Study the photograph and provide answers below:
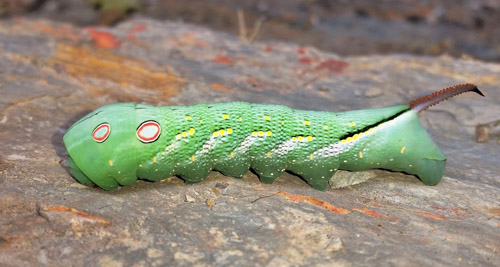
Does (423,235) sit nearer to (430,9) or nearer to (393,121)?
(393,121)

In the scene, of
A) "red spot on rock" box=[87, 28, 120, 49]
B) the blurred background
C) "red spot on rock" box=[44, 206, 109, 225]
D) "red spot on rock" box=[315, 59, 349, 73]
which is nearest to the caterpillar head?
"red spot on rock" box=[44, 206, 109, 225]

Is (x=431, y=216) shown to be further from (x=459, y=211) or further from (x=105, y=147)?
(x=105, y=147)

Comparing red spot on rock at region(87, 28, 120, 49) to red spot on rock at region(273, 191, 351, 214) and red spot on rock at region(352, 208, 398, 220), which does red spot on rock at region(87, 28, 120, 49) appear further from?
red spot on rock at region(352, 208, 398, 220)

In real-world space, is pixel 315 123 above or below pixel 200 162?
above

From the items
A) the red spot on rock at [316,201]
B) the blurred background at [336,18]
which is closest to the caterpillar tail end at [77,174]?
the red spot on rock at [316,201]

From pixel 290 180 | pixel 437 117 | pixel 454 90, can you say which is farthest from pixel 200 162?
pixel 437 117

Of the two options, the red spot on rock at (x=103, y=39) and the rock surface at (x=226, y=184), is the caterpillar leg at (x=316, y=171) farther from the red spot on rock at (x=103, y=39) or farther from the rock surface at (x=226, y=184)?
→ the red spot on rock at (x=103, y=39)
